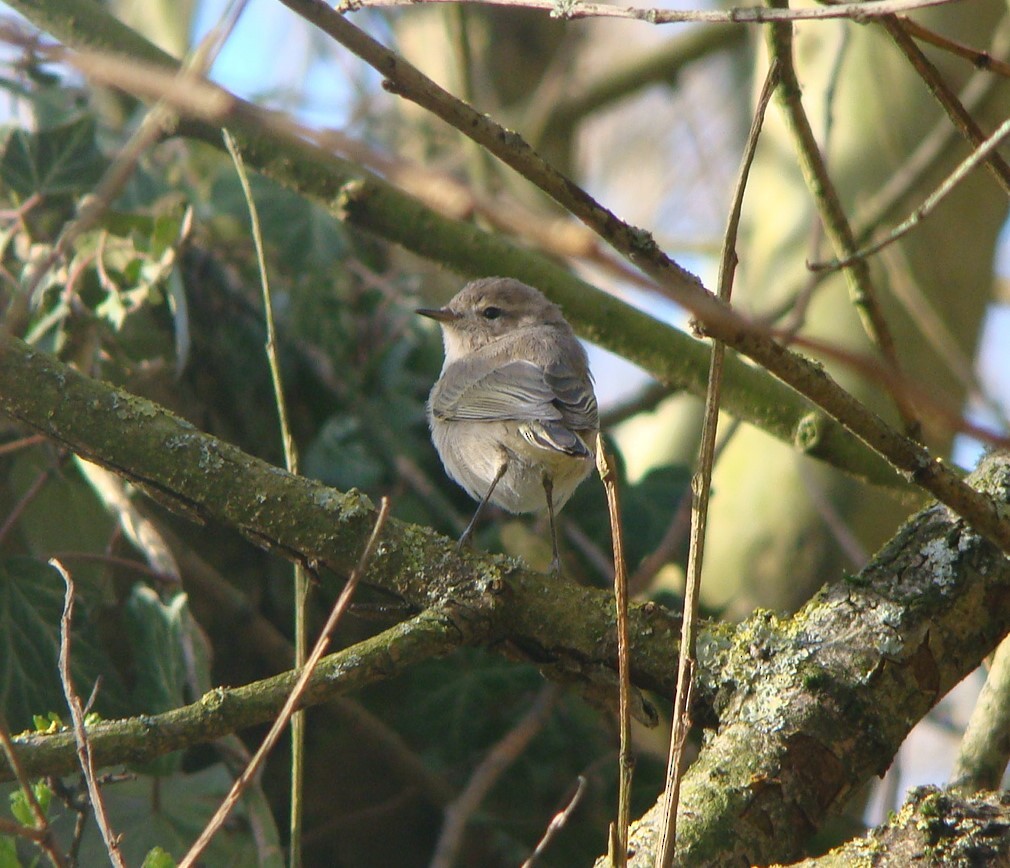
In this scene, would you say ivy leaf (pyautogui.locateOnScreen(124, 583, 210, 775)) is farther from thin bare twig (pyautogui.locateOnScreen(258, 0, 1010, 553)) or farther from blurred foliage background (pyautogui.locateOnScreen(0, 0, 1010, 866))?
thin bare twig (pyautogui.locateOnScreen(258, 0, 1010, 553))

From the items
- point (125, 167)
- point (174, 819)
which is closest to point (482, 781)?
point (174, 819)

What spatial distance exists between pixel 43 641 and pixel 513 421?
1.69 m

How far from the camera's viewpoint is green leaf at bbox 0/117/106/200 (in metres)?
3.36

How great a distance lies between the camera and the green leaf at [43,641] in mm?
2779

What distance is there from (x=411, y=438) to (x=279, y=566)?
65cm

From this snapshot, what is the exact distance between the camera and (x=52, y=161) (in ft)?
11.1

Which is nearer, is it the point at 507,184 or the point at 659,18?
the point at 659,18

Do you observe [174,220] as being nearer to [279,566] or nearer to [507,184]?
[279,566]

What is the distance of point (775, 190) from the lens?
223 inches

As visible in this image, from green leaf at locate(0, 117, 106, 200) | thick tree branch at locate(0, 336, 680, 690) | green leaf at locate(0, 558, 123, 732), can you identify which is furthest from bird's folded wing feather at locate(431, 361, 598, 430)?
thick tree branch at locate(0, 336, 680, 690)

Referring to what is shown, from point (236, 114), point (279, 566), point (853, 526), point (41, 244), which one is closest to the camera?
point (236, 114)

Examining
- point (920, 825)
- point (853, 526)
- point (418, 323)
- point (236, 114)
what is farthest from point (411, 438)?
point (236, 114)

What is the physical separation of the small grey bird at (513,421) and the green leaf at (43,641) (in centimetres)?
116

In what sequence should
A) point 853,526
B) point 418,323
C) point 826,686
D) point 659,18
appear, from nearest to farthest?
point 659,18 → point 826,686 → point 418,323 → point 853,526
